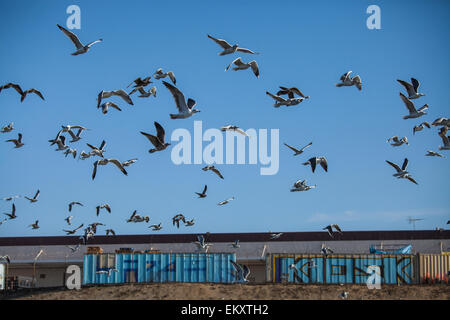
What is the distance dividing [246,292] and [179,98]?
24704mm

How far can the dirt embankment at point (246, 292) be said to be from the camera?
48906mm

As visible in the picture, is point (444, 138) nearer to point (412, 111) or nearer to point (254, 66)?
point (412, 111)

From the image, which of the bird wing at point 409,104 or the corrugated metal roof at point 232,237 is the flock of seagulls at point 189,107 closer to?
the bird wing at point 409,104

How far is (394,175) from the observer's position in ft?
126

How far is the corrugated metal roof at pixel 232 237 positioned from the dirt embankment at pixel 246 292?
2301cm

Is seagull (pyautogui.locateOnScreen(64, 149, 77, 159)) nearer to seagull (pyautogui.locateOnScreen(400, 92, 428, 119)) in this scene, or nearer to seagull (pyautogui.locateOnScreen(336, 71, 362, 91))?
seagull (pyautogui.locateOnScreen(336, 71, 362, 91))

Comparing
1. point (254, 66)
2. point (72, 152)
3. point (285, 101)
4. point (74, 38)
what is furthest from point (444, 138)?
point (72, 152)

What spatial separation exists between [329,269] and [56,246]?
36509 millimetres

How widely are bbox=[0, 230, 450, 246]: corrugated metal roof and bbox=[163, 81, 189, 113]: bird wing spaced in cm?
4702

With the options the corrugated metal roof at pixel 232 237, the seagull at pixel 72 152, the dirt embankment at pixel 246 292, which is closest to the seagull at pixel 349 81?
the seagull at pixel 72 152

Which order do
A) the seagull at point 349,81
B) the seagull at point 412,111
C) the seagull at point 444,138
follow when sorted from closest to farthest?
the seagull at point 412,111
the seagull at point 349,81
the seagull at point 444,138

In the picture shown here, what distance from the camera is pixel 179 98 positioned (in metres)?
27.9
